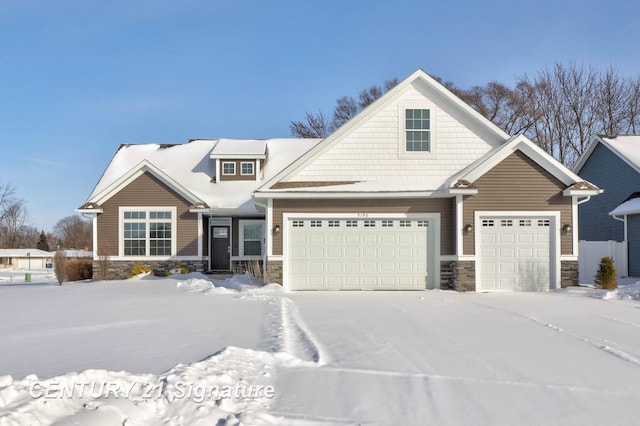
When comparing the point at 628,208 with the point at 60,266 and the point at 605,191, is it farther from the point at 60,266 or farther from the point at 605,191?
the point at 60,266

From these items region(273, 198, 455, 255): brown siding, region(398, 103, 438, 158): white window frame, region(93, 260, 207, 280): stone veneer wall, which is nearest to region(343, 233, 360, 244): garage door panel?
region(273, 198, 455, 255): brown siding

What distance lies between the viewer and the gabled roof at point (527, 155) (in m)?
14.4

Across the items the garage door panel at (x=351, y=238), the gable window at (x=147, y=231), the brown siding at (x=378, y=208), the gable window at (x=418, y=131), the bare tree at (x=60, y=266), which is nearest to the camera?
the brown siding at (x=378, y=208)

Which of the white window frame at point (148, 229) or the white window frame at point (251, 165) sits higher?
the white window frame at point (251, 165)

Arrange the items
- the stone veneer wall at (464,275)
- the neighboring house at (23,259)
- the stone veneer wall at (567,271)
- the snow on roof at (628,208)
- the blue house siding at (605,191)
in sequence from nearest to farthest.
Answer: the stone veneer wall at (464,275) → the stone veneer wall at (567,271) → the snow on roof at (628,208) → the blue house siding at (605,191) → the neighboring house at (23,259)

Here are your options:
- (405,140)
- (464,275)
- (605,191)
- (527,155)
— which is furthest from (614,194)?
(405,140)

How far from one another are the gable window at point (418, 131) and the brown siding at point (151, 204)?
30.7 ft

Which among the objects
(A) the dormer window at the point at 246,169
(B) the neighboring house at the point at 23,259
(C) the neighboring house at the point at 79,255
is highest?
(A) the dormer window at the point at 246,169

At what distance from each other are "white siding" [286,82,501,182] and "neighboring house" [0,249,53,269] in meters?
53.3

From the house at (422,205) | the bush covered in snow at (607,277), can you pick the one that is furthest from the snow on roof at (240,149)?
the bush covered in snow at (607,277)

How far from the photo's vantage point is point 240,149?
23000 millimetres

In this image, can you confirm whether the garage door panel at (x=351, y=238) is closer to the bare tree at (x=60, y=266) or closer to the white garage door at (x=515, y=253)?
the white garage door at (x=515, y=253)

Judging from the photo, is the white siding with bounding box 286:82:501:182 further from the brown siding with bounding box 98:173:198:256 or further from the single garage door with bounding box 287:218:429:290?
the brown siding with bounding box 98:173:198:256

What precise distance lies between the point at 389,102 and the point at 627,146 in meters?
13.2
